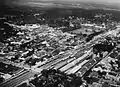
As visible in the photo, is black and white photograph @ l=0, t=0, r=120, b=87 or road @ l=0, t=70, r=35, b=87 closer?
road @ l=0, t=70, r=35, b=87

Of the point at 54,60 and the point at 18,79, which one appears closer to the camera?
the point at 18,79

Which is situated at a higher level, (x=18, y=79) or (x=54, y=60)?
(x=54, y=60)

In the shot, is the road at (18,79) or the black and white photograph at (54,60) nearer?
the road at (18,79)

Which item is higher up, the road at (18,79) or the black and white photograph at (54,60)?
the black and white photograph at (54,60)

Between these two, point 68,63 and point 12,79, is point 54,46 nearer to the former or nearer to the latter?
point 68,63

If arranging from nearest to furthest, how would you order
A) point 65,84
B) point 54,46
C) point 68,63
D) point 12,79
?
point 65,84 → point 12,79 → point 68,63 → point 54,46

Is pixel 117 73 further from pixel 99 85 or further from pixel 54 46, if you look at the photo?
pixel 54 46

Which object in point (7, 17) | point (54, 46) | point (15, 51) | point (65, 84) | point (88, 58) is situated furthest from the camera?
point (7, 17)

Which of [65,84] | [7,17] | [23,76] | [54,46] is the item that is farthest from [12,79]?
[7,17]

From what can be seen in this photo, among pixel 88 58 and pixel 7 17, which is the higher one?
pixel 7 17

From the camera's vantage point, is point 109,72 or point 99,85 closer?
point 99,85

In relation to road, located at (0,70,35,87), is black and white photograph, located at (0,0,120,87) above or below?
above
